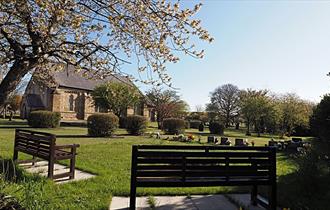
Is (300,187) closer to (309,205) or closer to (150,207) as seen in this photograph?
(309,205)

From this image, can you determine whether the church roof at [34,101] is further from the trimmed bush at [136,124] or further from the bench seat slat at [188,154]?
the bench seat slat at [188,154]

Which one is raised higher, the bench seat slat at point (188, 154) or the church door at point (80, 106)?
the church door at point (80, 106)

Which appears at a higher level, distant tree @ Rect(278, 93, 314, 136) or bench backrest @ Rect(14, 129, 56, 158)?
distant tree @ Rect(278, 93, 314, 136)

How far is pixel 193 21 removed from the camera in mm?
4711

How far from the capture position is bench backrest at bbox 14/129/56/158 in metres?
6.95

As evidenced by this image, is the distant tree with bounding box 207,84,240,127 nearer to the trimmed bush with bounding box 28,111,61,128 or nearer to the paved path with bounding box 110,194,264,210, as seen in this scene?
the trimmed bush with bounding box 28,111,61,128

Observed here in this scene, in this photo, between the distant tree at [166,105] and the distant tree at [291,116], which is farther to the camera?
the distant tree at [166,105]

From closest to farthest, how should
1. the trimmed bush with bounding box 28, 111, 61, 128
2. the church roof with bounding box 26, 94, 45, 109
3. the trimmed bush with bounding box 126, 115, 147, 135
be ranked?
the trimmed bush with bounding box 126, 115, 147, 135 < the trimmed bush with bounding box 28, 111, 61, 128 < the church roof with bounding box 26, 94, 45, 109

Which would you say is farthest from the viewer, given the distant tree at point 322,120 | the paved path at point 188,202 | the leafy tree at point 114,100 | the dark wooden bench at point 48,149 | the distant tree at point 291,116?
the distant tree at point 291,116

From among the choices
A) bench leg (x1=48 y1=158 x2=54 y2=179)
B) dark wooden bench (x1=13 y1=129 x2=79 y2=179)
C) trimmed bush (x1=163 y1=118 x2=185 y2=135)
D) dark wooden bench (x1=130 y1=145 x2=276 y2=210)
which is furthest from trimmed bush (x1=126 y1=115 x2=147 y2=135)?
dark wooden bench (x1=130 y1=145 x2=276 y2=210)

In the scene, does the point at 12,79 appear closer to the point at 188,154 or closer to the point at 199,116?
the point at 188,154

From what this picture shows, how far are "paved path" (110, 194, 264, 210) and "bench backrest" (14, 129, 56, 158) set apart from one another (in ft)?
8.04

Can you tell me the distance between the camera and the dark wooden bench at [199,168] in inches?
180

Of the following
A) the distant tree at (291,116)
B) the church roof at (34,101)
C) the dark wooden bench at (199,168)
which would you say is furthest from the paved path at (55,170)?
the church roof at (34,101)
